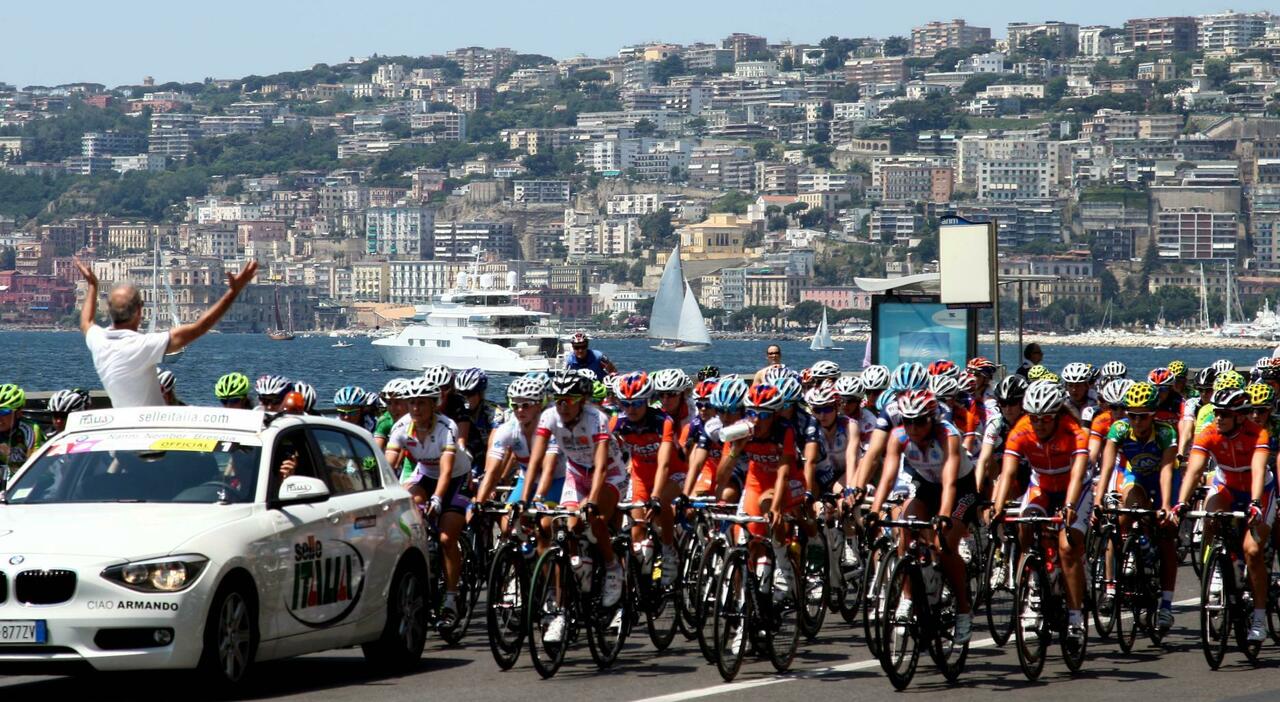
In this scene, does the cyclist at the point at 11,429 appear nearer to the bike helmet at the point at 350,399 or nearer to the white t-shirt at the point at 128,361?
the bike helmet at the point at 350,399

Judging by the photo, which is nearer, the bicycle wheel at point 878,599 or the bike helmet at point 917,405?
the bicycle wheel at point 878,599

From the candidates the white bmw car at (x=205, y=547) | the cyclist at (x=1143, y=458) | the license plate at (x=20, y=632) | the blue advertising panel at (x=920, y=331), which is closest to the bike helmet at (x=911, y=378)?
the cyclist at (x=1143, y=458)

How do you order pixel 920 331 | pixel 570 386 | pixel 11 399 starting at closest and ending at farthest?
pixel 570 386 < pixel 11 399 < pixel 920 331

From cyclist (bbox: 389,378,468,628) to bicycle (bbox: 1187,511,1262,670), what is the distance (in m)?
3.74

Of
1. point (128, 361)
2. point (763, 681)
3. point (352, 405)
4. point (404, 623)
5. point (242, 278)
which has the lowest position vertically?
point (763, 681)

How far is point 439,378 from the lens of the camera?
13.3 metres

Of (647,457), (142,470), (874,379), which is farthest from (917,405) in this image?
(874,379)

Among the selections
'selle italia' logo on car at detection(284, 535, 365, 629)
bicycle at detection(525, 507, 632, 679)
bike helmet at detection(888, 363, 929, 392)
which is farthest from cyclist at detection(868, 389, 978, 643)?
'selle italia' logo on car at detection(284, 535, 365, 629)

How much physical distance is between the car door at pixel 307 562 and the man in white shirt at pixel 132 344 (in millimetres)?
675

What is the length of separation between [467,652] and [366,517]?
1.43m

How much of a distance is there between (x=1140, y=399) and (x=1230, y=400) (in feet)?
2.14

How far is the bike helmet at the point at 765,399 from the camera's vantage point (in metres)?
11.7

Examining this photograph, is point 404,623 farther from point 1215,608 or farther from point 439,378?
point 1215,608

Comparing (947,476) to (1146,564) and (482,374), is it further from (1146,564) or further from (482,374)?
(482,374)
